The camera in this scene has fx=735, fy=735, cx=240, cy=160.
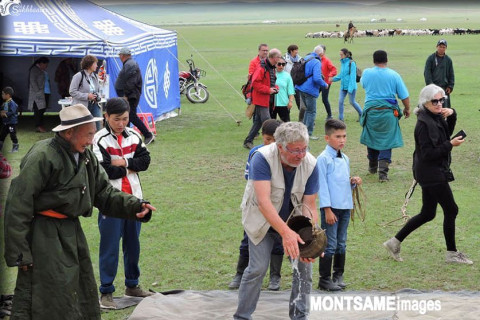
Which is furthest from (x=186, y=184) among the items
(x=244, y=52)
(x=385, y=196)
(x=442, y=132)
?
(x=244, y=52)

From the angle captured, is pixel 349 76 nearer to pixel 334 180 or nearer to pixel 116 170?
pixel 334 180

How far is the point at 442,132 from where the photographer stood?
7.01m

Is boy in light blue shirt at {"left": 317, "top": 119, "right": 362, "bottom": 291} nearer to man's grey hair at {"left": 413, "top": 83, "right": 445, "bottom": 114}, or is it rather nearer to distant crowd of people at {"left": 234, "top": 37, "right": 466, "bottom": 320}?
distant crowd of people at {"left": 234, "top": 37, "right": 466, "bottom": 320}

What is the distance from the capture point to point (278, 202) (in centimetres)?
532

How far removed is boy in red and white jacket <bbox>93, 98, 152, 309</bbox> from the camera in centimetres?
591

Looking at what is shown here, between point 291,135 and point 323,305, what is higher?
point 291,135

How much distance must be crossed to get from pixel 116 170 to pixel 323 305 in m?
2.04

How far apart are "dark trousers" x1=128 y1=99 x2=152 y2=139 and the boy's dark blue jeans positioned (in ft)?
23.9

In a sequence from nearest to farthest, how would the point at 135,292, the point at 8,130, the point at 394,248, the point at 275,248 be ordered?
1. the point at 275,248
2. the point at 135,292
3. the point at 394,248
4. the point at 8,130

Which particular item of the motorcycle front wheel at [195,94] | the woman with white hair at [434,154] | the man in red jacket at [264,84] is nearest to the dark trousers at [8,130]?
the man in red jacket at [264,84]

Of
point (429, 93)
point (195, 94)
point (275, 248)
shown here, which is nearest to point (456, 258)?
point (429, 93)

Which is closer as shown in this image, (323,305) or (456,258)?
(323,305)

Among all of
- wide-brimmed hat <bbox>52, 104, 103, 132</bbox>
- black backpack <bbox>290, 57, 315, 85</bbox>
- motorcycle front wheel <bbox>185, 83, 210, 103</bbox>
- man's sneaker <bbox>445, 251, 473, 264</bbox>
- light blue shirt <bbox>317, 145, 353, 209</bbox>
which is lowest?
motorcycle front wheel <bbox>185, 83, 210, 103</bbox>

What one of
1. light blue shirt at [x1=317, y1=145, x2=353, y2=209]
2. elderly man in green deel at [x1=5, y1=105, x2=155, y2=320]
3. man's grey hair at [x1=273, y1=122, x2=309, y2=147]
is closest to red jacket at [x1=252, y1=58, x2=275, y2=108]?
light blue shirt at [x1=317, y1=145, x2=353, y2=209]
